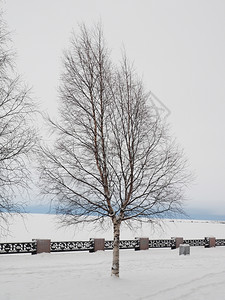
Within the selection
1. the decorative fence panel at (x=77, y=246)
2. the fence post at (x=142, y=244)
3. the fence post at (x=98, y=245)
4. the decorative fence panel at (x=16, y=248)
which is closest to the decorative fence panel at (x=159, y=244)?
the fence post at (x=142, y=244)

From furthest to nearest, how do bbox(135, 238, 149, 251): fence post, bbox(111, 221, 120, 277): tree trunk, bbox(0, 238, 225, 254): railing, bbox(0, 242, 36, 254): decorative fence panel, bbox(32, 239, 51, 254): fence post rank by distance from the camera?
1. bbox(135, 238, 149, 251): fence post
2. bbox(32, 239, 51, 254): fence post
3. bbox(0, 238, 225, 254): railing
4. bbox(0, 242, 36, 254): decorative fence panel
5. bbox(111, 221, 120, 277): tree trunk

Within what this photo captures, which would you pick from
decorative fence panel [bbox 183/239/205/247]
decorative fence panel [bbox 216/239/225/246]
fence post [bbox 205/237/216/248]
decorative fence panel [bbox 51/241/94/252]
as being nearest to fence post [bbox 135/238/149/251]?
decorative fence panel [bbox 51/241/94/252]

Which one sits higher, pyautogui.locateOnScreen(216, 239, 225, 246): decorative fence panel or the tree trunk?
the tree trunk

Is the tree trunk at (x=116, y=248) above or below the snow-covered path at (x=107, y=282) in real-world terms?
above

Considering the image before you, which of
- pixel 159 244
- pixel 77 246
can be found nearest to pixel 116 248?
pixel 77 246

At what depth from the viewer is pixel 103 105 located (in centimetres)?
1258

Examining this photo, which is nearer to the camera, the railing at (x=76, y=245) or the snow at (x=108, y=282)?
the snow at (x=108, y=282)

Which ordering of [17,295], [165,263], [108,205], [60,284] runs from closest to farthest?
[17,295]
[60,284]
[108,205]
[165,263]

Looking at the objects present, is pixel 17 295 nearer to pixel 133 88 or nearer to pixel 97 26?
pixel 133 88

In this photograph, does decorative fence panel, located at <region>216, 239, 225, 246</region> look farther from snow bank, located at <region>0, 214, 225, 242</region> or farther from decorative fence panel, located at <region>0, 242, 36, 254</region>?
decorative fence panel, located at <region>0, 242, 36, 254</region>

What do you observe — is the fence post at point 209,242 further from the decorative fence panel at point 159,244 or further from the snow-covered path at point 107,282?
the snow-covered path at point 107,282

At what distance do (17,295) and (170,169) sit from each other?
687cm

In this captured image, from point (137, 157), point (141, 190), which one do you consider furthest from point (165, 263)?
point (137, 157)

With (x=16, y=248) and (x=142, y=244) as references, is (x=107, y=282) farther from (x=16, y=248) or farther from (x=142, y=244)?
(x=142, y=244)
